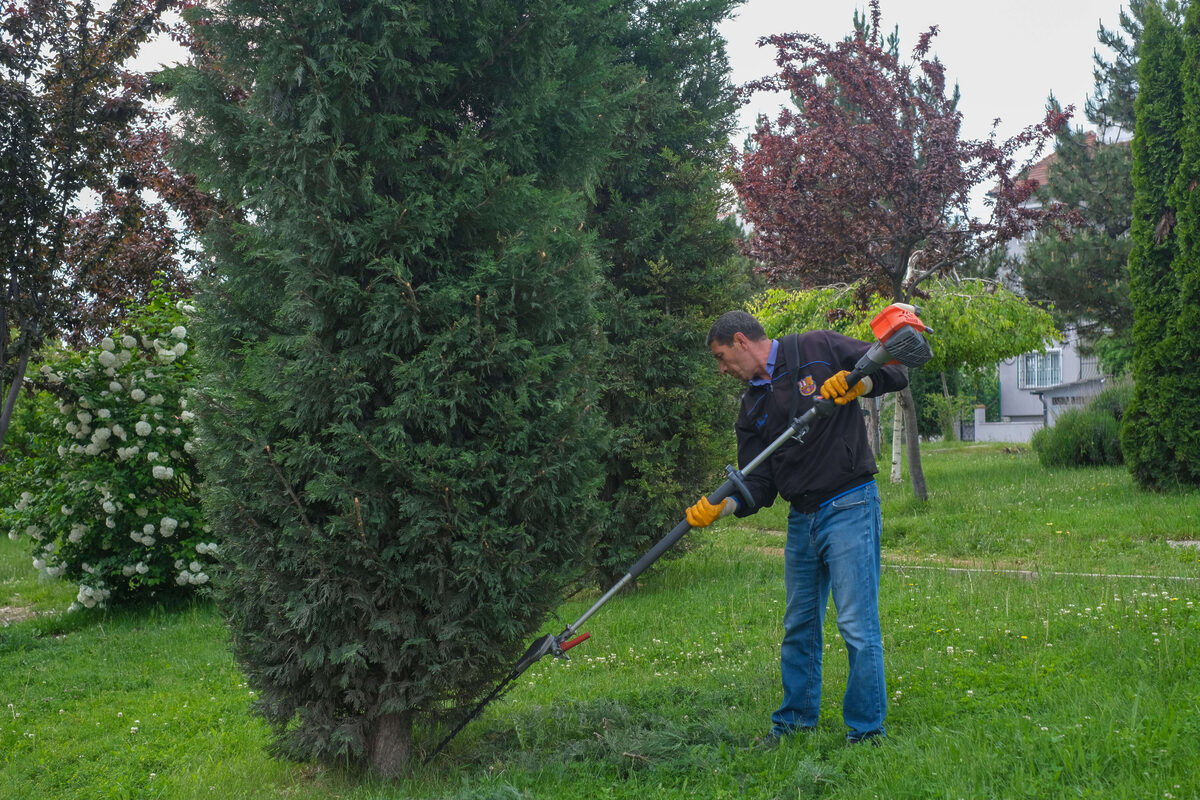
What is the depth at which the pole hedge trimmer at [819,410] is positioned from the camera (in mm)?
3867

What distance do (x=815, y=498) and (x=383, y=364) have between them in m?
2.05

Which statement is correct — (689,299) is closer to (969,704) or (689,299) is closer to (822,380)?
(822,380)

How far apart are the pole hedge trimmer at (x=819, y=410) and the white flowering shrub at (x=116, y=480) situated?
5.53m

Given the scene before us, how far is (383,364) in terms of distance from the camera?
4.06 meters

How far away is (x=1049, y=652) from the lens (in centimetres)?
473

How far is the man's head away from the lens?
431cm

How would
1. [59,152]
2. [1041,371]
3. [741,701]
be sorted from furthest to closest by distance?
[1041,371]
[59,152]
[741,701]

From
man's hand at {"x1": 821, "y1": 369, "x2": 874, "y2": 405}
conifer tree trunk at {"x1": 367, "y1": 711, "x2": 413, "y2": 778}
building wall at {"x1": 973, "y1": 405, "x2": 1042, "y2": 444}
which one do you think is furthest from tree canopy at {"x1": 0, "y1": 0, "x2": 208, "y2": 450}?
building wall at {"x1": 973, "y1": 405, "x2": 1042, "y2": 444}

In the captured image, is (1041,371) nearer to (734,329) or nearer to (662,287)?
(662,287)

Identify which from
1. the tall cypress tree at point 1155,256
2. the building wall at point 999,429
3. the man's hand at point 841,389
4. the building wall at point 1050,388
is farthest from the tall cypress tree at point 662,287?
the building wall at point 999,429

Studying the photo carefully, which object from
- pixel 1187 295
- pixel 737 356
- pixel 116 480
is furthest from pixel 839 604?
pixel 1187 295

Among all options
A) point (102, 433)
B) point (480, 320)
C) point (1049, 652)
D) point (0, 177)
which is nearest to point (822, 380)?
point (480, 320)

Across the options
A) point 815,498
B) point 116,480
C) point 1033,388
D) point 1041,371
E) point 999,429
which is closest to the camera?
→ point 815,498

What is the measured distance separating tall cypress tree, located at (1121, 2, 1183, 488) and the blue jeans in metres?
8.22
